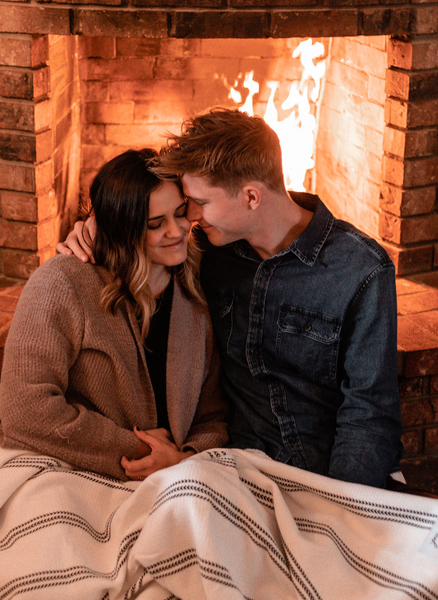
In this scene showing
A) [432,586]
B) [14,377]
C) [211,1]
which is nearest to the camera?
[432,586]

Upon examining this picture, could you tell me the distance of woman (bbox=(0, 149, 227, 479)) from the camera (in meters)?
1.55

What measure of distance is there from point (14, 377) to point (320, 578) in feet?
2.46

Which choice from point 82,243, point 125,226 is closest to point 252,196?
point 125,226

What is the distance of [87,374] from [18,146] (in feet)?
2.98

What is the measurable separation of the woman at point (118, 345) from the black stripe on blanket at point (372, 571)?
1.32 ft

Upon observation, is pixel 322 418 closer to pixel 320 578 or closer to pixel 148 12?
pixel 320 578

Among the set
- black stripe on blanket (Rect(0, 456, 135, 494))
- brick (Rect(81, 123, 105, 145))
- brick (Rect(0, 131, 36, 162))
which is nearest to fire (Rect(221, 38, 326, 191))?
brick (Rect(81, 123, 105, 145))

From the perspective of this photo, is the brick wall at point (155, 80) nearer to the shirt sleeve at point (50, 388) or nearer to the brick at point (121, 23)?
the brick at point (121, 23)

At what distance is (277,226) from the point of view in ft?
5.65

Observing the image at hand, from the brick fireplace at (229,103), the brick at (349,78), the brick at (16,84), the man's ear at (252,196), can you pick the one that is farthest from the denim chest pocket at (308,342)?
the brick at (349,78)

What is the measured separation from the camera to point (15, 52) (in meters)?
2.11

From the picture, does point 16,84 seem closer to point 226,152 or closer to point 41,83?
point 41,83

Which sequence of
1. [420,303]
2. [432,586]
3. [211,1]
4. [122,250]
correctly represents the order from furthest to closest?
[420,303] → [211,1] → [122,250] → [432,586]

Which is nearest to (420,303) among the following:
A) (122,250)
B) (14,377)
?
(122,250)
